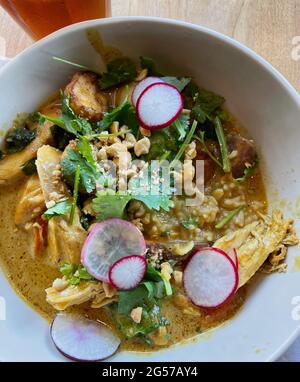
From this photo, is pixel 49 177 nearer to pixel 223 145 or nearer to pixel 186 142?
pixel 186 142

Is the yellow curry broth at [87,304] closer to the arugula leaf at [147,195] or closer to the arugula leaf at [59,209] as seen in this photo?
the arugula leaf at [147,195]

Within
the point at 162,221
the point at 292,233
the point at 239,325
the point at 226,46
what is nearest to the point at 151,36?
the point at 226,46

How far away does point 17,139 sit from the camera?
2197 mm

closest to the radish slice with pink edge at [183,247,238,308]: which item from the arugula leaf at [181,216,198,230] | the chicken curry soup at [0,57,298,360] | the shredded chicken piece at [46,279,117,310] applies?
the chicken curry soup at [0,57,298,360]

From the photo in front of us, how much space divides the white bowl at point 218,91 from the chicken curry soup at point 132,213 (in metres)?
0.05

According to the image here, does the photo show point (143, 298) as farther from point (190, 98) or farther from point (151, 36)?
point (151, 36)

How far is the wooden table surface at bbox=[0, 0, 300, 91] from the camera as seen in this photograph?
242cm

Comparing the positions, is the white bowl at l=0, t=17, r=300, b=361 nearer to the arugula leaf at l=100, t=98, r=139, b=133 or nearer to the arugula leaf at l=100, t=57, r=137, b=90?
the arugula leaf at l=100, t=57, r=137, b=90

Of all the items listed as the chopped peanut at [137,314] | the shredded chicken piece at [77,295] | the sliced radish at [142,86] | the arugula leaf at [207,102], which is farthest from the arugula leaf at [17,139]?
the chopped peanut at [137,314]

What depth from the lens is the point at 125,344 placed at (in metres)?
2.09

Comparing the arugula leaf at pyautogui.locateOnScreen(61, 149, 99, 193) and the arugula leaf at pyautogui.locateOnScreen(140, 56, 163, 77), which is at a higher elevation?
the arugula leaf at pyautogui.locateOnScreen(140, 56, 163, 77)

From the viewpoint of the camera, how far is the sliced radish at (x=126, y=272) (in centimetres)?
195

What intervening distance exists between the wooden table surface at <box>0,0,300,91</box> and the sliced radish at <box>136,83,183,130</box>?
47 cm

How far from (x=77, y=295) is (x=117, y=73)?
844mm
